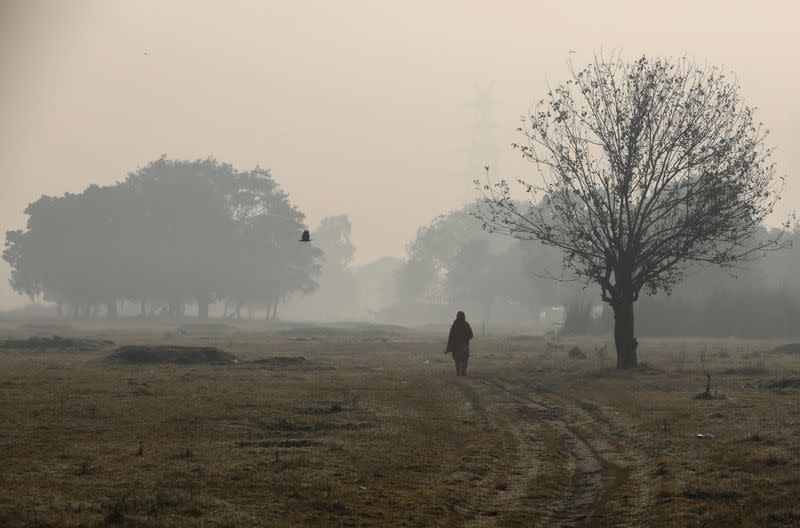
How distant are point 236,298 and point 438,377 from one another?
366 ft

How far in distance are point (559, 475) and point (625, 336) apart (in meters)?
25.3

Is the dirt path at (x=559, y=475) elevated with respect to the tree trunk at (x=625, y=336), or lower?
lower

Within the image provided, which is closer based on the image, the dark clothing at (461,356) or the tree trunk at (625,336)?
the dark clothing at (461,356)

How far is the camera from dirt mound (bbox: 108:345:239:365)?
4375 centimetres

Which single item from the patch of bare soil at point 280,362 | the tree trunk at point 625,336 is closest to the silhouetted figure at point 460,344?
the tree trunk at point 625,336

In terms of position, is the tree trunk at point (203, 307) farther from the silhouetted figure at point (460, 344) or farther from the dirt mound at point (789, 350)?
the silhouetted figure at point (460, 344)

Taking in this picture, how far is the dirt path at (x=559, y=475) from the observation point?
13.9 meters

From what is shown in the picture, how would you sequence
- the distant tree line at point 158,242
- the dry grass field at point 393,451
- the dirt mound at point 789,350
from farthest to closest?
the distant tree line at point 158,242
the dirt mound at point 789,350
the dry grass field at point 393,451

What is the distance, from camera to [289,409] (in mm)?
25281

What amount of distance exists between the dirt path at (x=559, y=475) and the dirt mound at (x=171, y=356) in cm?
2082

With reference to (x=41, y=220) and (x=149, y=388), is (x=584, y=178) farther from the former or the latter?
(x=41, y=220)

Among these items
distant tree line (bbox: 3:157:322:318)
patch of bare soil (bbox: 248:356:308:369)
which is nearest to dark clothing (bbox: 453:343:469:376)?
patch of bare soil (bbox: 248:356:308:369)

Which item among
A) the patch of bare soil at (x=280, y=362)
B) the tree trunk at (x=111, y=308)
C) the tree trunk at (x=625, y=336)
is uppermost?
the tree trunk at (x=111, y=308)

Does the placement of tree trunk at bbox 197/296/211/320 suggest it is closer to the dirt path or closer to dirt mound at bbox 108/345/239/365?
dirt mound at bbox 108/345/239/365
